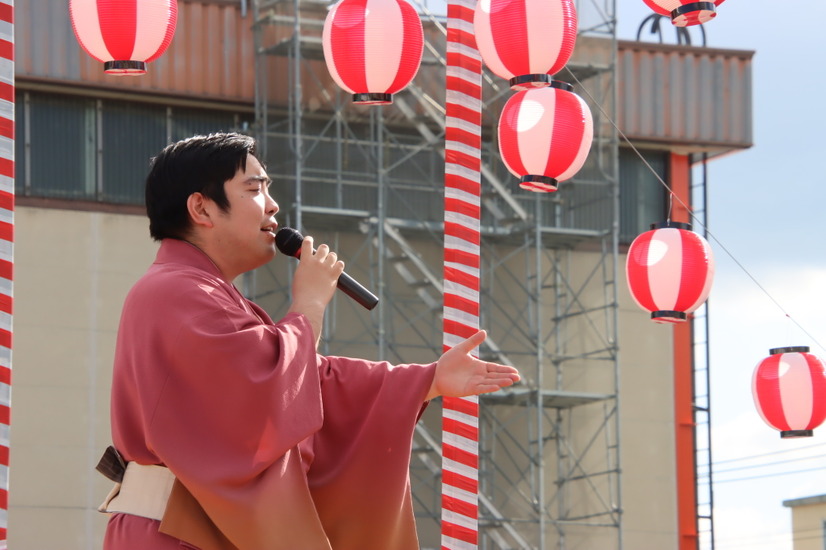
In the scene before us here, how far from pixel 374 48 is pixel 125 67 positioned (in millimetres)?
1711

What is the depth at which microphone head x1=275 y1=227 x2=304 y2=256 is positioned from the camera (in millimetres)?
4055

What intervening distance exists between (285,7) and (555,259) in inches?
163

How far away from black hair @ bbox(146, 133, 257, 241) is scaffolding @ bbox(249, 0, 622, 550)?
11.1 metres

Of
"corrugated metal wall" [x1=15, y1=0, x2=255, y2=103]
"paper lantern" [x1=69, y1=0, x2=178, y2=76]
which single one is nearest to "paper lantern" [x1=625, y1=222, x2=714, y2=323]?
"paper lantern" [x1=69, y1=0, x2=178, y2=76]

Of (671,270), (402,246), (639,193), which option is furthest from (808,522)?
(671,270)

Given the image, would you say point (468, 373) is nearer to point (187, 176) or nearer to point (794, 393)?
point (187, 176)

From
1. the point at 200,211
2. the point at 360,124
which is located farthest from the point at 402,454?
the point at 360,124

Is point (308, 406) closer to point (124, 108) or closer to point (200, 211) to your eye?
point (200, 211)

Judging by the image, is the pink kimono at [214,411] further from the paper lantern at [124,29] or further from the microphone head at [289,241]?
the paper lantern at [124,29]

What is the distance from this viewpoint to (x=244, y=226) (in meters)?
3.87

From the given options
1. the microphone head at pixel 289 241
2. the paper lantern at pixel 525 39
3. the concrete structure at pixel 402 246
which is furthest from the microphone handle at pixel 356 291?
the concrete structure at pixel 402 246

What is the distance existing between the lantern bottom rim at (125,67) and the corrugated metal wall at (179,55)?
552 centimetres

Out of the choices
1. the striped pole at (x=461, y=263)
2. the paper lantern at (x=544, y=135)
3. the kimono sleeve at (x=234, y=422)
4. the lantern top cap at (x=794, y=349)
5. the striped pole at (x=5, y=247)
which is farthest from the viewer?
the lantern top cap at (x=794, y=349)

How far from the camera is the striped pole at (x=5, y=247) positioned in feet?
14.0
